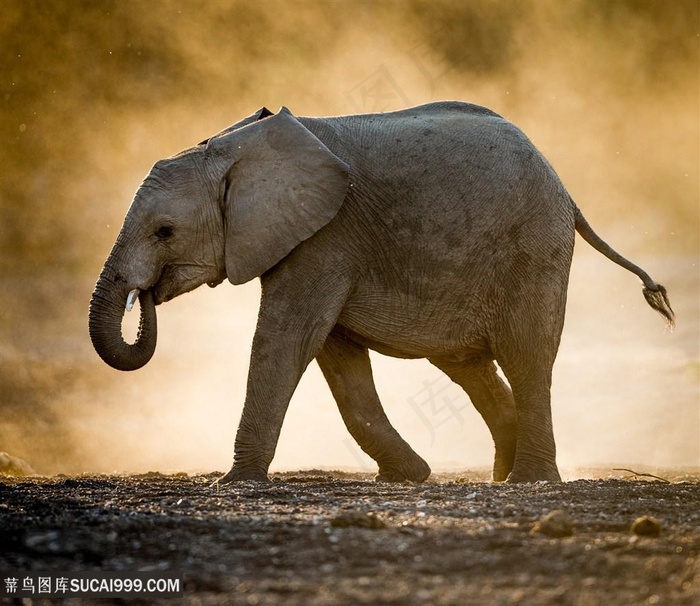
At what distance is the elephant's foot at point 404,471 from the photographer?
1215 cm

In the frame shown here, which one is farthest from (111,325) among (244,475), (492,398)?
(492,398)

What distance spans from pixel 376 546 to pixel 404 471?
6557 mm

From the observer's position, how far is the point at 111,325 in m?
10.8

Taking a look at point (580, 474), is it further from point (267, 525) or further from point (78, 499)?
point (267, 525)

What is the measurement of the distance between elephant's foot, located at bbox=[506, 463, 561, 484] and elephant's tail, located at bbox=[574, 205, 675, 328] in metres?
2.61

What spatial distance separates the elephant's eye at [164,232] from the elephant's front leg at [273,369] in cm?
123

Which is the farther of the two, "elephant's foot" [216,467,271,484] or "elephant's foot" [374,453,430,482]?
"elephant's foot" [374,453,430,482]

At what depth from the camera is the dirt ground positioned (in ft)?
15.5

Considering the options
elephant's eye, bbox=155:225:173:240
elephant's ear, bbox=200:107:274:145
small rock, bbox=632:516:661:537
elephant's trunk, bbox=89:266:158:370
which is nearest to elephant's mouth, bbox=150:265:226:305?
elephant's eye, bbox=155:225:173:240

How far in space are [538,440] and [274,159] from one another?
3981 mm

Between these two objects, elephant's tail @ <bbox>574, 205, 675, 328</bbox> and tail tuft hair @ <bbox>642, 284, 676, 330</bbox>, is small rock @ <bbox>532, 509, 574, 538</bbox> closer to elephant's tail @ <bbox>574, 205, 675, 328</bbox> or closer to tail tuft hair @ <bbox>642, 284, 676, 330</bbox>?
elephant's tail @ <bbox>574, 205, 675, 328</bbox>

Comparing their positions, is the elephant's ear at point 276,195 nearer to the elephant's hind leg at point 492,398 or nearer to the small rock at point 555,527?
the elephant's hind leg at point 492,398

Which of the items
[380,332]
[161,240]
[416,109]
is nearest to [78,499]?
[161,240]

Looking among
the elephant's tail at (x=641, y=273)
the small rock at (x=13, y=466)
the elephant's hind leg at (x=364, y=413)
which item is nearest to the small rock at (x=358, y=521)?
the elephant's hind leg at (x=364, y=413)
